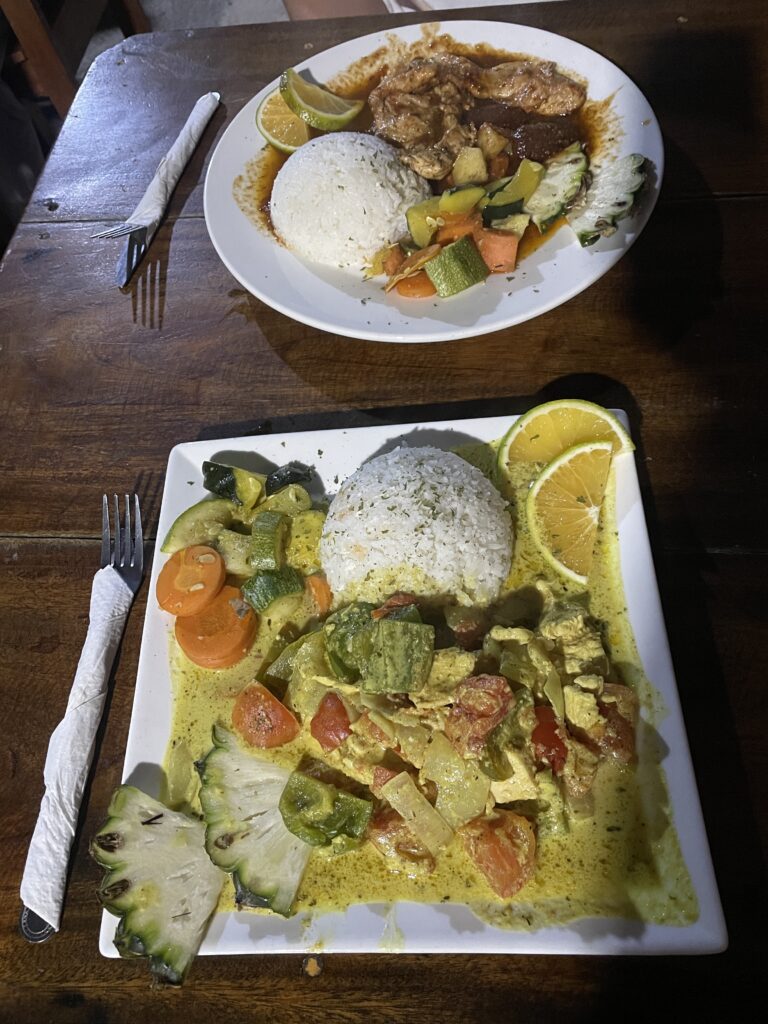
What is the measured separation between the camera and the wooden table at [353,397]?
61.4 inches

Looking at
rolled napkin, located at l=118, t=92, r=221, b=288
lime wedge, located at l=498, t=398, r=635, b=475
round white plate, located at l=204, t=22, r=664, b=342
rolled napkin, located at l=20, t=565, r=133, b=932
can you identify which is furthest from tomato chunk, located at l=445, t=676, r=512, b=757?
rolled napkin, located at l=118, t=92, r=221, b=288

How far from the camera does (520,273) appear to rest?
7.49 feet

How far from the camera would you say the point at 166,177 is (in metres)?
2.94

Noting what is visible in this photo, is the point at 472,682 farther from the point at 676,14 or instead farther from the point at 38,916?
the point at 676,14

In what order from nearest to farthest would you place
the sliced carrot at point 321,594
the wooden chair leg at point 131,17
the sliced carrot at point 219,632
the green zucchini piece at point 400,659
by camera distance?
1. the green zucchini piece at point 400,659
2. the sliced carrot at point 219,632
3. the sliced carrot at point 321,594
4. the wooden chair leg at point 131,17

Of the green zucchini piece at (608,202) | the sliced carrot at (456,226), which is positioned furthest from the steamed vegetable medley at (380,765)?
the sliced carrot at (456,226)

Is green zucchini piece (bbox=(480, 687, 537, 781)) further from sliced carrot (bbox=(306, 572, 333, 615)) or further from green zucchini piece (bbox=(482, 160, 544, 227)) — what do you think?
green zucchini piece (bbox=(482, 160, 544, 227))

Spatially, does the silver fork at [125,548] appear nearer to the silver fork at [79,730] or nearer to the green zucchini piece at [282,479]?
the silver fork at [79,730]

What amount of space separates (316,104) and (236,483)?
1.75m

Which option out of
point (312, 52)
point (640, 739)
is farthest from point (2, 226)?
point (640, 739)

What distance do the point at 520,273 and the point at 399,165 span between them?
79 centimetres

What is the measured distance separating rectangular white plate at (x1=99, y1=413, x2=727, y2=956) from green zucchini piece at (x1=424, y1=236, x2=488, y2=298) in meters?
0.48

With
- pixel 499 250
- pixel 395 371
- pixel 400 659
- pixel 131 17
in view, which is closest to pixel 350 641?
pixel 400 659

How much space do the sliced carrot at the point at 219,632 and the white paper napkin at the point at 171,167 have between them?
1.68 metres
